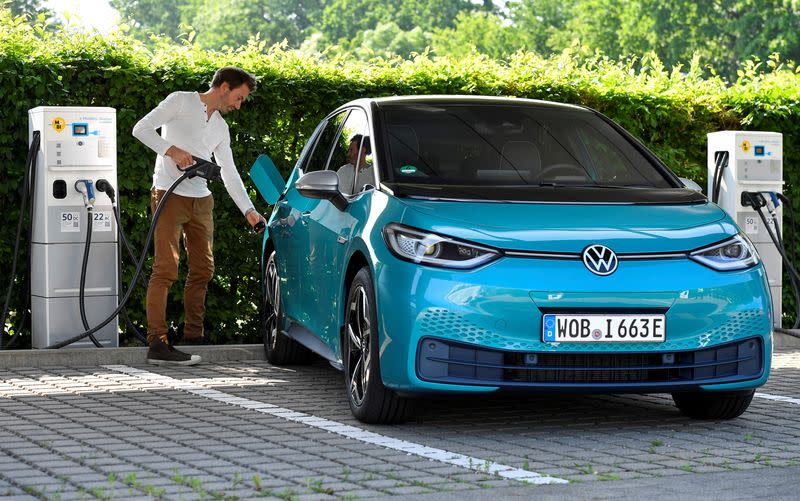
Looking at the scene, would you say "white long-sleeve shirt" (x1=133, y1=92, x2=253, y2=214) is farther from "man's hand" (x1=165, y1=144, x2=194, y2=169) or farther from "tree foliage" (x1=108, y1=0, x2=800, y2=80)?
"tree foliage" (x1=108, y1=0, x2=800, y2=80)

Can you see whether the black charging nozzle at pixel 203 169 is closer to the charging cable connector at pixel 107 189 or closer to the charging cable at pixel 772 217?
the charging cable connector at pixel 107 189

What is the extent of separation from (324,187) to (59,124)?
3.45 metres

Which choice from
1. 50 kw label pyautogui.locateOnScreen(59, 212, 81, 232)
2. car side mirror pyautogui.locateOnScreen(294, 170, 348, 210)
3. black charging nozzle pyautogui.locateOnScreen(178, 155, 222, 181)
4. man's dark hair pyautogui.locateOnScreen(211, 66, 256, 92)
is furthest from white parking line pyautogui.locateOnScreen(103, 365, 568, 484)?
man's dark hair pyautogui.locateOnScreen(211, 66, 256, 92)

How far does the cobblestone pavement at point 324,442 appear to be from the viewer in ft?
17.3

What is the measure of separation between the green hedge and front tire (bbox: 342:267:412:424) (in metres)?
4.09

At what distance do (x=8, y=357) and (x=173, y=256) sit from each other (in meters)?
1.38

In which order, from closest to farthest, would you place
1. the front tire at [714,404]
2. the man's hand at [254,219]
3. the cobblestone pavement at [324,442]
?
the cobblestone pavement at [324,442] < the front tire at [714,404] < the man's hand at [254,219]

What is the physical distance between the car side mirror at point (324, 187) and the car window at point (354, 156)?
0.41 feet

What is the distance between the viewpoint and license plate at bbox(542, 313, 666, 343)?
6.24 m

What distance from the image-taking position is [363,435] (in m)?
6.48

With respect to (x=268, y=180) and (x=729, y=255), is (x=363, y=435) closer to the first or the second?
(x=729, y=255)

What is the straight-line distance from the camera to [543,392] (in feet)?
20.8

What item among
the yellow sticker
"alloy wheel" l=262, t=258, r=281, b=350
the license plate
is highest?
the yellow sticker

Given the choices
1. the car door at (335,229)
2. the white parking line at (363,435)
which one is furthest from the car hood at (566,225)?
the white parking line at (363,435)
